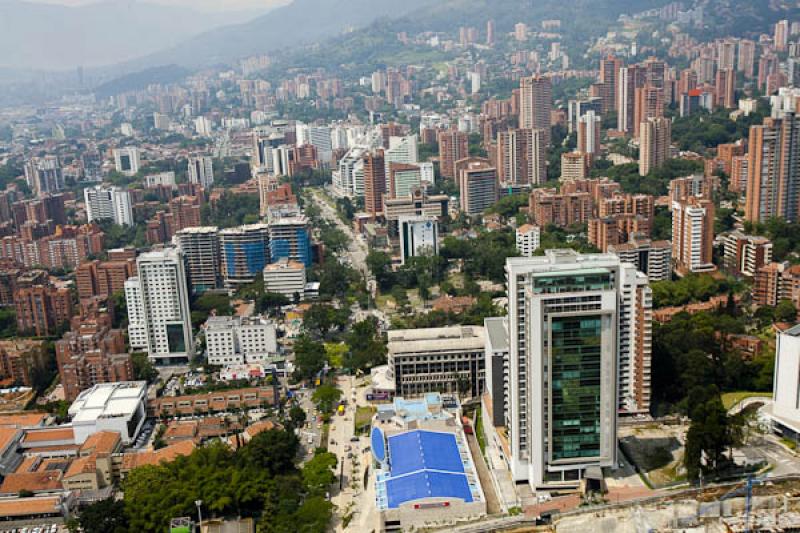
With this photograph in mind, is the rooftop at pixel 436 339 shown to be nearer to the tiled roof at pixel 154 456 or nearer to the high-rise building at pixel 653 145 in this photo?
the tiled roof at pixel 154 456

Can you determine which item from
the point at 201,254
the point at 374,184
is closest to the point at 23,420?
the point at 201,254

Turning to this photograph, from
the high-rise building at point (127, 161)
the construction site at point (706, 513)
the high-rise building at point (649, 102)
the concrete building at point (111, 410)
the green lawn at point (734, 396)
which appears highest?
the high-rise building at point (649, 102)

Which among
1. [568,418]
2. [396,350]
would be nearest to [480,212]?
[396,350]

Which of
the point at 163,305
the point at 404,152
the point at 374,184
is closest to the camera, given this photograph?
the point at 163,305

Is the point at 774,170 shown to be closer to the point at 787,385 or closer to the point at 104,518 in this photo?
the point at 787,385

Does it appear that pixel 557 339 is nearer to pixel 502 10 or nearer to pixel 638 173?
pixel 638 173

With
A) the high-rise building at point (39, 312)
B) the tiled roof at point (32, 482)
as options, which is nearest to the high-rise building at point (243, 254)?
the high-rise building at point (39, 312)
